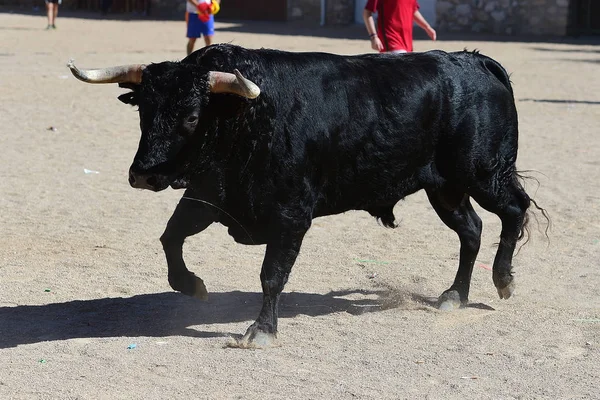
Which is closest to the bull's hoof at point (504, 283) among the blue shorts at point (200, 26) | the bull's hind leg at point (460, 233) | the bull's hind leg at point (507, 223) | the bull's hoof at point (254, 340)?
the bull's hind leg at point (507, 223)

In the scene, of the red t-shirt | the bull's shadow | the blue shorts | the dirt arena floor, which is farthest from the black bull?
the blue shorts

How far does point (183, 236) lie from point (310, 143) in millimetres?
965

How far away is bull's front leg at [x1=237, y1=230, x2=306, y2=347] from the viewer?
560 centimetres

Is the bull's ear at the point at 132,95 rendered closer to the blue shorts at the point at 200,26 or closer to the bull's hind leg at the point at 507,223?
the bull's hind leg at the point at 507,223

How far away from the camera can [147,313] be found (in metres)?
6.19

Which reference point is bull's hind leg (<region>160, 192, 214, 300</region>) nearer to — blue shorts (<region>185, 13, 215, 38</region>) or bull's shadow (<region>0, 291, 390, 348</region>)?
bull's shadow (<region>0, 291, 390, 348</region>)

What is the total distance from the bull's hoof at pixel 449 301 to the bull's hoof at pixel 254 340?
50.2 inches

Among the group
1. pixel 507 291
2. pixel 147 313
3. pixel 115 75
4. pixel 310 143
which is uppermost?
pixel 115 75

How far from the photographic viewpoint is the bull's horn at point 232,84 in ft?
17.0

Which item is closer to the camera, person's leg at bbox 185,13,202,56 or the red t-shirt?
the red t-shirt

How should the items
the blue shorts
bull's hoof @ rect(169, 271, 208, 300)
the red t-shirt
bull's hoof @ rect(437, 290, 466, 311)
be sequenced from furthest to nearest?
the blue shorts
the red t-shirt
bull's hoof @ rect(437, 290, 466, 311)
bull's hoof @ rect(169, 271, 208, 300)

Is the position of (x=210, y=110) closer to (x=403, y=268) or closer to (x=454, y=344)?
(x=454, y=344)

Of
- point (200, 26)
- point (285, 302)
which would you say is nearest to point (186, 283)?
point (285, 302)

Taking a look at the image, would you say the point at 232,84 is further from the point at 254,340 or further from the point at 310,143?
the point at 254,340
